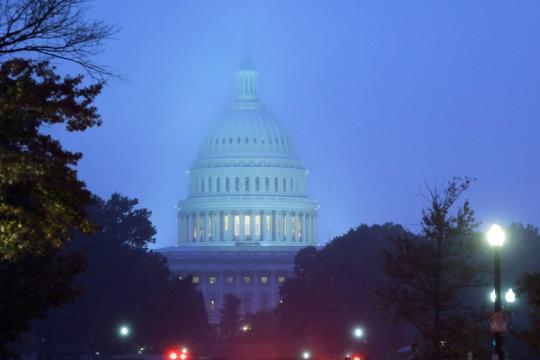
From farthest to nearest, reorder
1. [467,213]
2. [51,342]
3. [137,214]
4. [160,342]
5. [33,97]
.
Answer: [137,214], [160,342], [51,342], [467,213], [33,97]

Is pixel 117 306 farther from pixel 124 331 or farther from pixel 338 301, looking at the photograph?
pixel 338 301

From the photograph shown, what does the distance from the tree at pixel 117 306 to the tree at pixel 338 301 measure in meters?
10.1

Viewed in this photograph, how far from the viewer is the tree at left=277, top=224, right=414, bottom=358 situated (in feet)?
429

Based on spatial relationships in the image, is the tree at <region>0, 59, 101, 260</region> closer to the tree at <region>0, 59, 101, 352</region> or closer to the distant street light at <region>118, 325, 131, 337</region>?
the tree at <region>0, 59, 101, 352</region>

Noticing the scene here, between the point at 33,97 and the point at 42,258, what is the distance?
11.8 meters

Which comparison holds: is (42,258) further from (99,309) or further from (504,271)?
(504,271)

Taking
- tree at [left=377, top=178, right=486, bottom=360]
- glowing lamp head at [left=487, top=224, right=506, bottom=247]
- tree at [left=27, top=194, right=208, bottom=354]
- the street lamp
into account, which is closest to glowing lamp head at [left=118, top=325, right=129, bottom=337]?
tree at [left=27, top=194, right=208, bottom=354]

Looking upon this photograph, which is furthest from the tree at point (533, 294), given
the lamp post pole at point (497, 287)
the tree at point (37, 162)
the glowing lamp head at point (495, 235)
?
the tree at point (37, 162)

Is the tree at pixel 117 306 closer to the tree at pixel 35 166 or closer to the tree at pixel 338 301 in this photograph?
the tree at pixel 338 301

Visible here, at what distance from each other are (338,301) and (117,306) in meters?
23.9

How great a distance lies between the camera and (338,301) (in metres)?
141

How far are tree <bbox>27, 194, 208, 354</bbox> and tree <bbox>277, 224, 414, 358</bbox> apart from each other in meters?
10.1

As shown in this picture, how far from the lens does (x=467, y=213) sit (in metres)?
58.0

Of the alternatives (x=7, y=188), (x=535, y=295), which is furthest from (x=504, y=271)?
(x=7, y=188)
